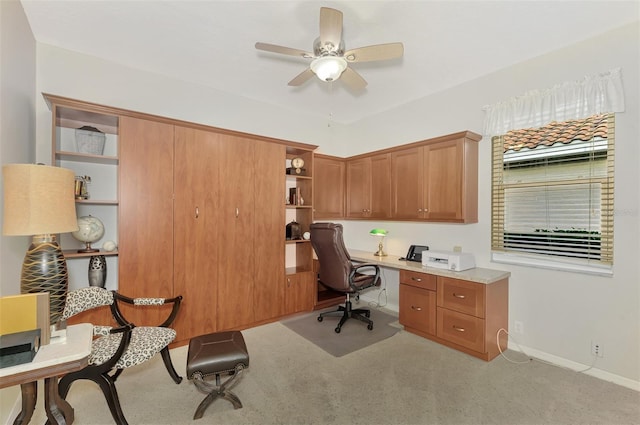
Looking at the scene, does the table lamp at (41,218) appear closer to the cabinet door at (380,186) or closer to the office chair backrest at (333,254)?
the office chair backrest at (333,254)

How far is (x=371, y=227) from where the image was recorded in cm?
465

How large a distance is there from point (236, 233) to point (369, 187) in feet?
6.84

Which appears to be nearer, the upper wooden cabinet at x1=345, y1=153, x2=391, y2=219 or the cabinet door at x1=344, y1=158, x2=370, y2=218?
the upper wooden cabinet at x1=345, y1=153, x2=391, y2=219

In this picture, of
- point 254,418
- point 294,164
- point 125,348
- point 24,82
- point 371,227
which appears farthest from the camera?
point 371,227

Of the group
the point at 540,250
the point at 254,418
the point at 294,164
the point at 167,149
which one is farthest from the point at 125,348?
the point at 540,250

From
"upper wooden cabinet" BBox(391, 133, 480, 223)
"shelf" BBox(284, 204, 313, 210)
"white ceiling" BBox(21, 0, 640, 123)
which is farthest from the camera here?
"shelf" BBox(284, 204, 313, 210)

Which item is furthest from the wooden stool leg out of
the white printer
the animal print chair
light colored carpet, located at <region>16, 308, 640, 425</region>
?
the white printer

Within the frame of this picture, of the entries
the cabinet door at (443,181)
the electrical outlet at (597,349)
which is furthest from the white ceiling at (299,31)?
the electrical outlet at (597,349)

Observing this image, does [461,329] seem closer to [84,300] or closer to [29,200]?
[84,300]

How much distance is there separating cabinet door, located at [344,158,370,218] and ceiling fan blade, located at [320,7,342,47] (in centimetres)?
233

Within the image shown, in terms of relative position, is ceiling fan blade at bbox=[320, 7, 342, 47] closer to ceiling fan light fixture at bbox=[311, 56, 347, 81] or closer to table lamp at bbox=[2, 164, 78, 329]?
ceiling fan light fixture at bbox=[311, 56, 347, 81]

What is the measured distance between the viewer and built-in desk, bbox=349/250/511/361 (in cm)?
274

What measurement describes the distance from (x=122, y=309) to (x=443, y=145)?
3.81 m

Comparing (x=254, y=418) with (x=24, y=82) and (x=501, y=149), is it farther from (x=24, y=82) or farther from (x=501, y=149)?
(x=501, y=149)
